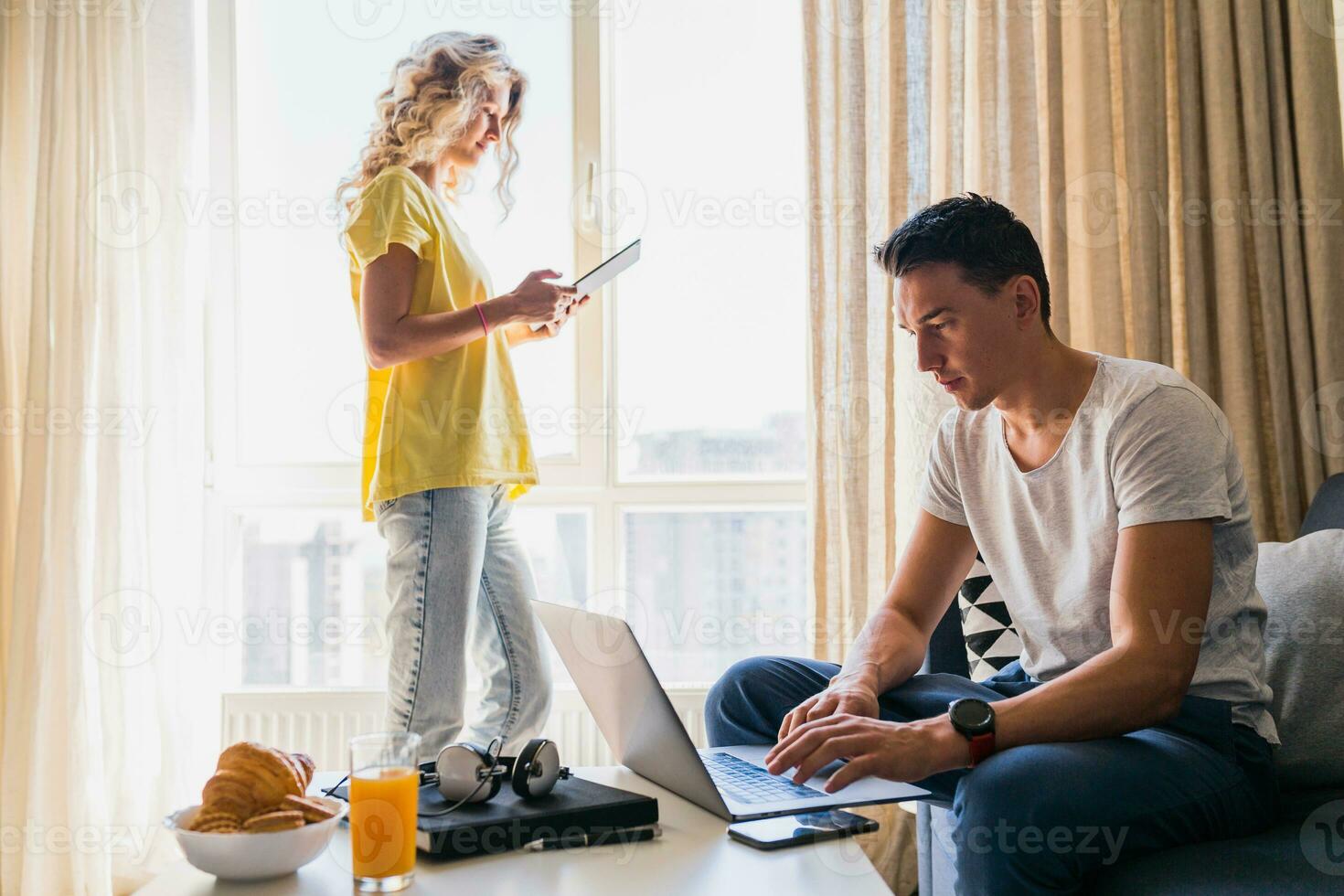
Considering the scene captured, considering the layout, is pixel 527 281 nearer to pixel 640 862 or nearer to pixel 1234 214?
pixel 640 862

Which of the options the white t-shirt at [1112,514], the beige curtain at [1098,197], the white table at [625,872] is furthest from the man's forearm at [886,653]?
the beige curtain at [1098,197]

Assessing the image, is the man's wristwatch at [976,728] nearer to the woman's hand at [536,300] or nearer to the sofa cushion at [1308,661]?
the sofa cushion at [1308,661]

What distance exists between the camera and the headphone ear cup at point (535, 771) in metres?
1.11

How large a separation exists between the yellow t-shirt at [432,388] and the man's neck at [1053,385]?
90 centimetres

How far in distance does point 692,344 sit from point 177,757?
4.92 feet

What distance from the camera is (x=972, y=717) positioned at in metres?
1.14

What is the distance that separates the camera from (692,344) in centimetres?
268

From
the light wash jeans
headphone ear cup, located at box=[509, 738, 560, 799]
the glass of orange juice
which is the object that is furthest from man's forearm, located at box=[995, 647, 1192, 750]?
the light wash jeans

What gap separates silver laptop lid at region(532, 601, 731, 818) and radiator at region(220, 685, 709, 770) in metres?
1.10

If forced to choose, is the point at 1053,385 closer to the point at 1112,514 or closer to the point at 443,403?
the point at 1112,514

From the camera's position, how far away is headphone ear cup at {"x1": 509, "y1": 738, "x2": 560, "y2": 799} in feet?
3.63

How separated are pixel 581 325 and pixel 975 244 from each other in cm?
138

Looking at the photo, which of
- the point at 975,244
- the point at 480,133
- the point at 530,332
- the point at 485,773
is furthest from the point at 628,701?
the point at 480,133

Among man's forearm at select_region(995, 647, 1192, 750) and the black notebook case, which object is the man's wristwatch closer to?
man's forearm at select_region(995, 647, 1192, 750)
